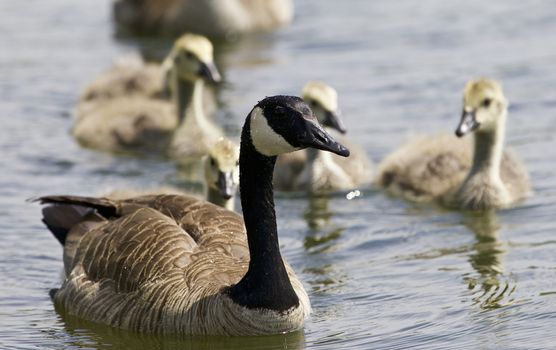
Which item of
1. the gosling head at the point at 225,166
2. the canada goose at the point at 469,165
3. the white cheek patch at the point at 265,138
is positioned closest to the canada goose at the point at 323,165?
the canada goose at the point at 469,165

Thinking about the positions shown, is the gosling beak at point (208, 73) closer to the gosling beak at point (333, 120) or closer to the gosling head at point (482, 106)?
the gosling beak at point (333, 120)

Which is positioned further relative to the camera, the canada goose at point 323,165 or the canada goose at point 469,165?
the canada goose at point 323,165

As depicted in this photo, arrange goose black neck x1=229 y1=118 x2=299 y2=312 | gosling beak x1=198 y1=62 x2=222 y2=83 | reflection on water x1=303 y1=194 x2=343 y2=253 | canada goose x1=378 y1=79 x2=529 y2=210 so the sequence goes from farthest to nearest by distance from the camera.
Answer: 1. gosling beak x1=198 y1=62 x2=222 y2=83
2. canada goose x1=378 y1=79 x2=529 y2=210
3. reflection on water x1=303 y1=194 x2=343 y2=253
4. goose black neck x1=229 y1=118 x2=299 y2=312

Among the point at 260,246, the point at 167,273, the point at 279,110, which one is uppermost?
the point at 279,110

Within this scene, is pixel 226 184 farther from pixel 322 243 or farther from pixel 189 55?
pixel 189 55

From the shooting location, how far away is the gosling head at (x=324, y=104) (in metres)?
12.0

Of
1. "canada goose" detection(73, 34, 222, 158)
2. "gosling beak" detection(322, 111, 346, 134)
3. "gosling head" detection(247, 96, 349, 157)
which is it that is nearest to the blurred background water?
"canada goose" detection(73, 34, 222, 158)

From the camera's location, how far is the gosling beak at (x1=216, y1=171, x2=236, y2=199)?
9.96 m

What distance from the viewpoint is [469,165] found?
12.5 metres

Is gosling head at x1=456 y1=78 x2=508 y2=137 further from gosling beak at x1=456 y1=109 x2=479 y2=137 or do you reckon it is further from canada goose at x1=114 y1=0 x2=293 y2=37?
canada goose at x1=114 y1=0 x2=293 y2=37

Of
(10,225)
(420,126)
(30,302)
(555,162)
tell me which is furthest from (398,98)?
(30,302)

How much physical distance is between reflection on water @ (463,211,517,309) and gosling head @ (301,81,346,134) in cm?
146

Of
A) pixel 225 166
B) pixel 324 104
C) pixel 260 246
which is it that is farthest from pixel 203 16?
pixel 260 246

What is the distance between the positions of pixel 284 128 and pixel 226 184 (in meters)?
2.34
